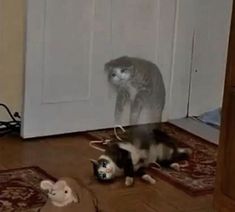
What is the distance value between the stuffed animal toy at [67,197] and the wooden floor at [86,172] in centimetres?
22

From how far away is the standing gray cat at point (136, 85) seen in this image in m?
2.64

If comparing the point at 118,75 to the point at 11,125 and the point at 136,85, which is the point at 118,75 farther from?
the point at 11,125

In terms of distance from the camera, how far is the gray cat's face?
261cm

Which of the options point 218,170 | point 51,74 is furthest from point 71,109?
point 218,170

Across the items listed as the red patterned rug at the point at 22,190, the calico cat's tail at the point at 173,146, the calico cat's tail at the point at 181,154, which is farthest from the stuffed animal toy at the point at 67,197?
the calico cat's tail at the point at 181,154

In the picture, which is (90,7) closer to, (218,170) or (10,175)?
(10,175)

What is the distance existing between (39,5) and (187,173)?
0.90 metres

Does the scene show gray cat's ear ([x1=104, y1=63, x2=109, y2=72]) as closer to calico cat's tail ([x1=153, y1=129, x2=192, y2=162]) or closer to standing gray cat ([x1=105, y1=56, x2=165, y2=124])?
standing gray cat ([x1=105, y1=56, x2=165, y2=124])

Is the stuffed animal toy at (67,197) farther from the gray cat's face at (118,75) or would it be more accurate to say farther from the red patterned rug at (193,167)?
the gray cat's face at (118,75)

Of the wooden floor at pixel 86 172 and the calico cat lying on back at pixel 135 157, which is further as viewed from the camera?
the calico cat lying on back at pixel 135 157

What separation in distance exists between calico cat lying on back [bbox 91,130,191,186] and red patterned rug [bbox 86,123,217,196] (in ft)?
0.20

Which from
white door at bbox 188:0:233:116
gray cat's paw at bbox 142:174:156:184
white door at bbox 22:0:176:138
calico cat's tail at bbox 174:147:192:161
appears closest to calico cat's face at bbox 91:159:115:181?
gray cat's paw at bbox 142:174:156:184

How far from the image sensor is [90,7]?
9.32 ft

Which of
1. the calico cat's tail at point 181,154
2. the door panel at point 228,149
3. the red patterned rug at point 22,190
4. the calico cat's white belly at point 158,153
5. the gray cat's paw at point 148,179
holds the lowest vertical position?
the red patterned rug at point 22,190
